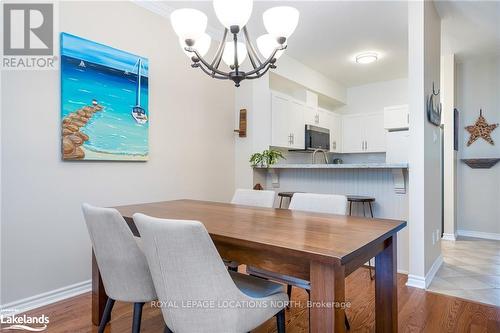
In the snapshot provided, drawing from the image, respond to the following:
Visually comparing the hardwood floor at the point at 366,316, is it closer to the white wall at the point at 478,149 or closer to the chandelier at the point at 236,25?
the chandelier at the point at 236,25

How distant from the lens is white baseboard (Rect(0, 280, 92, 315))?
2109 millimetres

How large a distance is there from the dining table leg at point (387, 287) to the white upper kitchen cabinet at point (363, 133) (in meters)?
4.20

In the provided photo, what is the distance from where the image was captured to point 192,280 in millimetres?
1142

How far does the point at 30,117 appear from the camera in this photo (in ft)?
7.22

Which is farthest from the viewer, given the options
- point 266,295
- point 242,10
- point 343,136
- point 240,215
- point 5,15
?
point 343,136

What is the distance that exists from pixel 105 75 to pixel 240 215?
179cm

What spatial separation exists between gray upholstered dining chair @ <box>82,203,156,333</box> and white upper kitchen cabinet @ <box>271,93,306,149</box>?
2794 millimetres

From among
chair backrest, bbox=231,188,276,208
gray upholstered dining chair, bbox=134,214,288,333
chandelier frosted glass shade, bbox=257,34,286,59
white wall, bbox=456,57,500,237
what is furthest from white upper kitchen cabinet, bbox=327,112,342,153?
gray upholstered dining chair, bbox=134,214,288,333

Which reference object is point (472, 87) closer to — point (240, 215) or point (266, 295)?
point (240, 215)

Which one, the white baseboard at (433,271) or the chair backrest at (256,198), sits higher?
the chair backrest at (256,198)

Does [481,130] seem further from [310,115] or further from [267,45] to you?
[267,45]

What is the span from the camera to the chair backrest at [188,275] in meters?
1.09

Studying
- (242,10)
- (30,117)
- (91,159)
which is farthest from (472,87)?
(30,117)

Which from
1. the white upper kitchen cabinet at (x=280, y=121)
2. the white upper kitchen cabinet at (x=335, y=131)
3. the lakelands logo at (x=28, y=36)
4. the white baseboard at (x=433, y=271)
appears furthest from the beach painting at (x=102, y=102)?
the white upper kitchen cabinet at (x=335, y=131)
